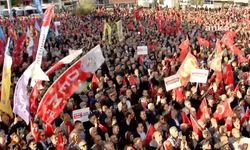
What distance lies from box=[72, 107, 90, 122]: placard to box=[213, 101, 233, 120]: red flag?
7.31 ft

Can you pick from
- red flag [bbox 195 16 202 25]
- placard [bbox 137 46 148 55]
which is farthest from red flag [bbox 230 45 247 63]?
red flag [bbox 195 16 202 25]

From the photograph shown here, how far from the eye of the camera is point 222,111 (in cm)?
830

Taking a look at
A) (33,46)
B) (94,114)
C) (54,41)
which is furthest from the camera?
(54,41)

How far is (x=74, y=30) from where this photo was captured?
77.7ft

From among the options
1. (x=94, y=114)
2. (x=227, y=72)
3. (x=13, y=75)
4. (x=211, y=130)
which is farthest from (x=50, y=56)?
(x=211, y=130)

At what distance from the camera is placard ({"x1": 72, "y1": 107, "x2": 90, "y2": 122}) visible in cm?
804

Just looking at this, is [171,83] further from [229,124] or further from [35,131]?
[35,131]

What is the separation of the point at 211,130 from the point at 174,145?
94cm

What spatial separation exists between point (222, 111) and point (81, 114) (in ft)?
8.01

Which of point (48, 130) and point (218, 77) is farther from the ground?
point (48, 130)

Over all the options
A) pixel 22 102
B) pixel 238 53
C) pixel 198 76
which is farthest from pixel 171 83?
pixel 238 53

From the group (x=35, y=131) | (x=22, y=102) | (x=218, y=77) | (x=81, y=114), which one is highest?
Answer: (x=22, y=102)

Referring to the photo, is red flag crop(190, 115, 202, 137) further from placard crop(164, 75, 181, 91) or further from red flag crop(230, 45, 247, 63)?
red flag crop(230, 45, 247, 63)

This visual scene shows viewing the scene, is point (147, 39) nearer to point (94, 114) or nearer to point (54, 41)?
point (54, 41)
